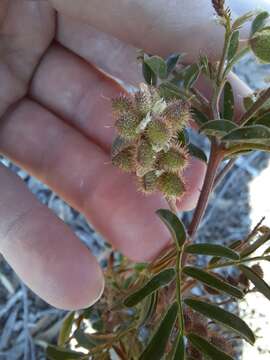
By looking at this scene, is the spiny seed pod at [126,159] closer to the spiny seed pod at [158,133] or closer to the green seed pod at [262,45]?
the spiny seed pod at [158,133]

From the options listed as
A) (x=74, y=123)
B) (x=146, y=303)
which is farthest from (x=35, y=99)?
(x=146, y=303)

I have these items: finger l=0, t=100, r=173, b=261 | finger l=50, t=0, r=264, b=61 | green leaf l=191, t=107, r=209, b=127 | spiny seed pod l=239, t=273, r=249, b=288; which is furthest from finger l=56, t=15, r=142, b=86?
spiny seed pod l=239, t=273, r=249, b=288

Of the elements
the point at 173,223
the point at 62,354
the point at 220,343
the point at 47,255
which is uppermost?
the point at 173,223

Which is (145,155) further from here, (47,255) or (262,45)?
(47,255)

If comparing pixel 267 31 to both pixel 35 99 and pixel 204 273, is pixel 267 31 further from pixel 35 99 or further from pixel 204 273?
pixel 35 99

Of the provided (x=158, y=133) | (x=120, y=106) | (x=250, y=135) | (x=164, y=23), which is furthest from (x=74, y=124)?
(x=250, y=135)

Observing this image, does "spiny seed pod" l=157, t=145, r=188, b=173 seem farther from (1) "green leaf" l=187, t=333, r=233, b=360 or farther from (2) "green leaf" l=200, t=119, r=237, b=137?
(1) "green leaf" l=187, t=333, r=233, b=360
